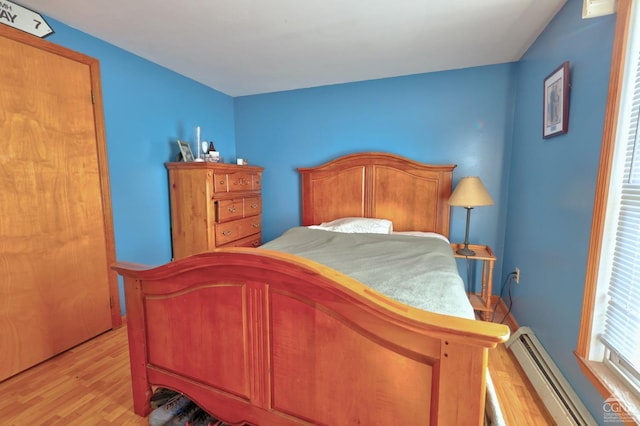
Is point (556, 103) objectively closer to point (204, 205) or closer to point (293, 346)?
point (293, 346)

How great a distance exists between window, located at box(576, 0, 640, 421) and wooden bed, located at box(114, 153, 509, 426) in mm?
881

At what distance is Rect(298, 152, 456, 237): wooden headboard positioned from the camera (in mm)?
A: 2785

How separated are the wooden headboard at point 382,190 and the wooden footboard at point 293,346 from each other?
2.06m

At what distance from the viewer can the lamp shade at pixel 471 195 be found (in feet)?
7.64

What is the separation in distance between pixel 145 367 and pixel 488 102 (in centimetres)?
328

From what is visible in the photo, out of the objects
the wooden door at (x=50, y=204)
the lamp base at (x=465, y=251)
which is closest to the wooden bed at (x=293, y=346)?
the wooden door at (x=50, y=204)

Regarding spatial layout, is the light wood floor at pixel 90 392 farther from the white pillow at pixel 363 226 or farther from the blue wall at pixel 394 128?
the blue wall at pixel 394 128

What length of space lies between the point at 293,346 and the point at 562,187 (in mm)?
1805

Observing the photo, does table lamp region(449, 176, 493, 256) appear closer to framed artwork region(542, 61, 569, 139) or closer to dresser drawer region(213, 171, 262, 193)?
framed artwork region(542, 61, 569, 139)

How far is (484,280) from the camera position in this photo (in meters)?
2.61

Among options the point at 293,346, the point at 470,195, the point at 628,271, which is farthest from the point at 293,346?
the point at 470,195

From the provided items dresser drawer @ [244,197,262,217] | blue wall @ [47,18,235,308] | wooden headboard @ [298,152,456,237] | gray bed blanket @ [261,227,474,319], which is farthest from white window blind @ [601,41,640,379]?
blue wall @ [47,18,235,308]

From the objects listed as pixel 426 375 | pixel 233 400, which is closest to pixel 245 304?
pixel 233 400

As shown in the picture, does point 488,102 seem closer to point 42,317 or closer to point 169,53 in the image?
point 169,53
